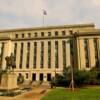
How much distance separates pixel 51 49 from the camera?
2972 inches

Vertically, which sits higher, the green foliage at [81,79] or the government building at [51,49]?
the government building at [51,49]

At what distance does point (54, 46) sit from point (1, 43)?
23.2 m

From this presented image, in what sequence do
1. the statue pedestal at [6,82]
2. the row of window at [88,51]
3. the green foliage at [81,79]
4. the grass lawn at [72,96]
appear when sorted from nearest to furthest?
the grass lawn at [72,96], the statue pedestal at [6,82], the green foliage at [81,79], the row of window at [88,51]

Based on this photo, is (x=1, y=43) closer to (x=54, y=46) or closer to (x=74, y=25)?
(x=54, y=46)

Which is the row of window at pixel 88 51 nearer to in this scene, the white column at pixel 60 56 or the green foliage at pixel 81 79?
the white column at pixel 60 56

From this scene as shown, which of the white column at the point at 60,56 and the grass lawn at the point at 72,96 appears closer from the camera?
the grass lawn at the point at 72,96

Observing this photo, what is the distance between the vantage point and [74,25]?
251 ft

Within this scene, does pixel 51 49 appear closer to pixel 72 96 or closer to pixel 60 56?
pixel 60 56

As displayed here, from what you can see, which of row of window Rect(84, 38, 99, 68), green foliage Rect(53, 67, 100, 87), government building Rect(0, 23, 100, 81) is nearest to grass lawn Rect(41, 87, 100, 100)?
green foliage Rect(53, 67, 100, 87)

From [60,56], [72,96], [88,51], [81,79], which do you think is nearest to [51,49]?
[60,56]

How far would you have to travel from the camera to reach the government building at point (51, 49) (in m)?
70.8

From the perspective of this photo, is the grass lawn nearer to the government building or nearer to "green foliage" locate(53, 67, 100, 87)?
"green foliage" locate(53, 67, 100, 87)

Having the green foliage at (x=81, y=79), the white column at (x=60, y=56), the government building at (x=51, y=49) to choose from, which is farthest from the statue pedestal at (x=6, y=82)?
the white column at (x=60, y=56)

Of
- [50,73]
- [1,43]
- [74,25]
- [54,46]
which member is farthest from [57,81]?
[1,43]
